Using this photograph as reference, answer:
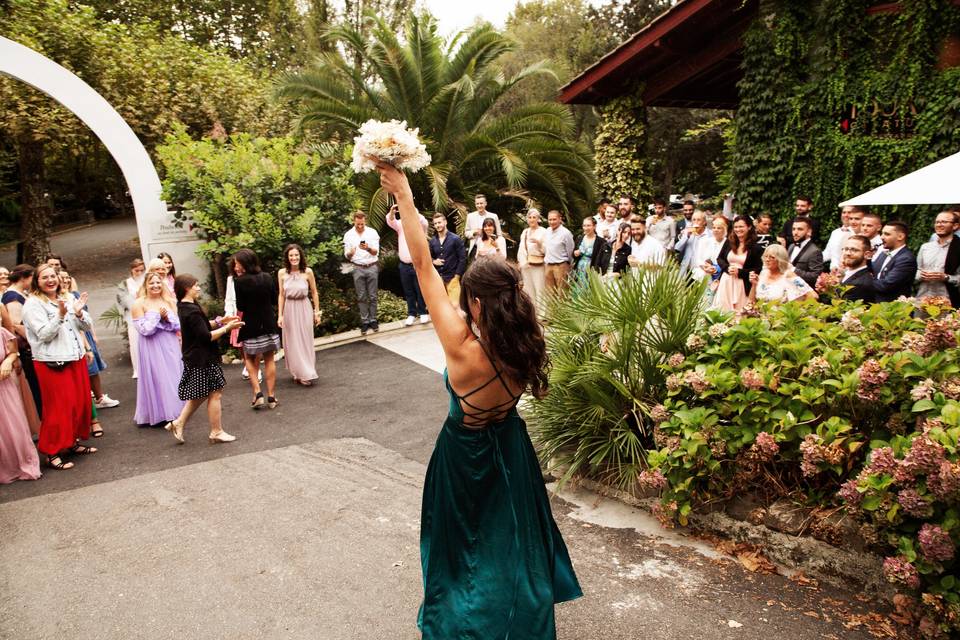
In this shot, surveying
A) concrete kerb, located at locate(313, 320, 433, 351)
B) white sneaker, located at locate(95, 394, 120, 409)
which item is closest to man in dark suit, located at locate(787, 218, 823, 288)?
concrete kerb, located at locate(313, 320, 433, 351)

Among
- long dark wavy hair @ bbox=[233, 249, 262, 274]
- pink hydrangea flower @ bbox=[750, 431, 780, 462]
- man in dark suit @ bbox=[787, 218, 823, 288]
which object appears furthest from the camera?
man in dark suit @ bbox=[787, 218, 823, 288]

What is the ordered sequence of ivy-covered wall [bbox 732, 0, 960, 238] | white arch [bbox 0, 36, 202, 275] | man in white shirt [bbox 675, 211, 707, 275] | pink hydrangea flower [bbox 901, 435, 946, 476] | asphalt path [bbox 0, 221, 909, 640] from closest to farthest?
pink hydrangea flower [bbox 901, 435, 946, 476] → asphalt path [bbox 0, 221, 909, 640] → ivy-covered wall [bbox 732, 0, 960, 238] → man in white shirt [bbox 675, 211, 707, 275] → white arch [bbox 0, 36, 202, 275]

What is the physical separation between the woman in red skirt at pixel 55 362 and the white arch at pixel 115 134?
16.2 feet

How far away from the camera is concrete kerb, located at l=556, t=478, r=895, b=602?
151 inches

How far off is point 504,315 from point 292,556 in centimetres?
276

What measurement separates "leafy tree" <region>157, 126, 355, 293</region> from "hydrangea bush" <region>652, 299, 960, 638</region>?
25.8 feet

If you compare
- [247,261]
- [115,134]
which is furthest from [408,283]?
[115,134]

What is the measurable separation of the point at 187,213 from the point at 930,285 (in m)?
10.9

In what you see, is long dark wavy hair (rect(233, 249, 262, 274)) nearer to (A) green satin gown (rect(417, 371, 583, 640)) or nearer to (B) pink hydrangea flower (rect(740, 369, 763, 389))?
(A) green satin gown (rect(417, 371, 583, 640))

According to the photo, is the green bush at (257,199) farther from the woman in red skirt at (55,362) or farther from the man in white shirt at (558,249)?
the woman in red skirt at (55,362)

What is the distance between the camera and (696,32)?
1204 centimetres

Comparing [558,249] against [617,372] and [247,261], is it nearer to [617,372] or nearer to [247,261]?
[247,261]

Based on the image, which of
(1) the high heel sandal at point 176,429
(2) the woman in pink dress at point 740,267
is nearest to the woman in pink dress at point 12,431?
(1) the high heel sandal at point 176,429

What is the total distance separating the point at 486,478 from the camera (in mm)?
3107
